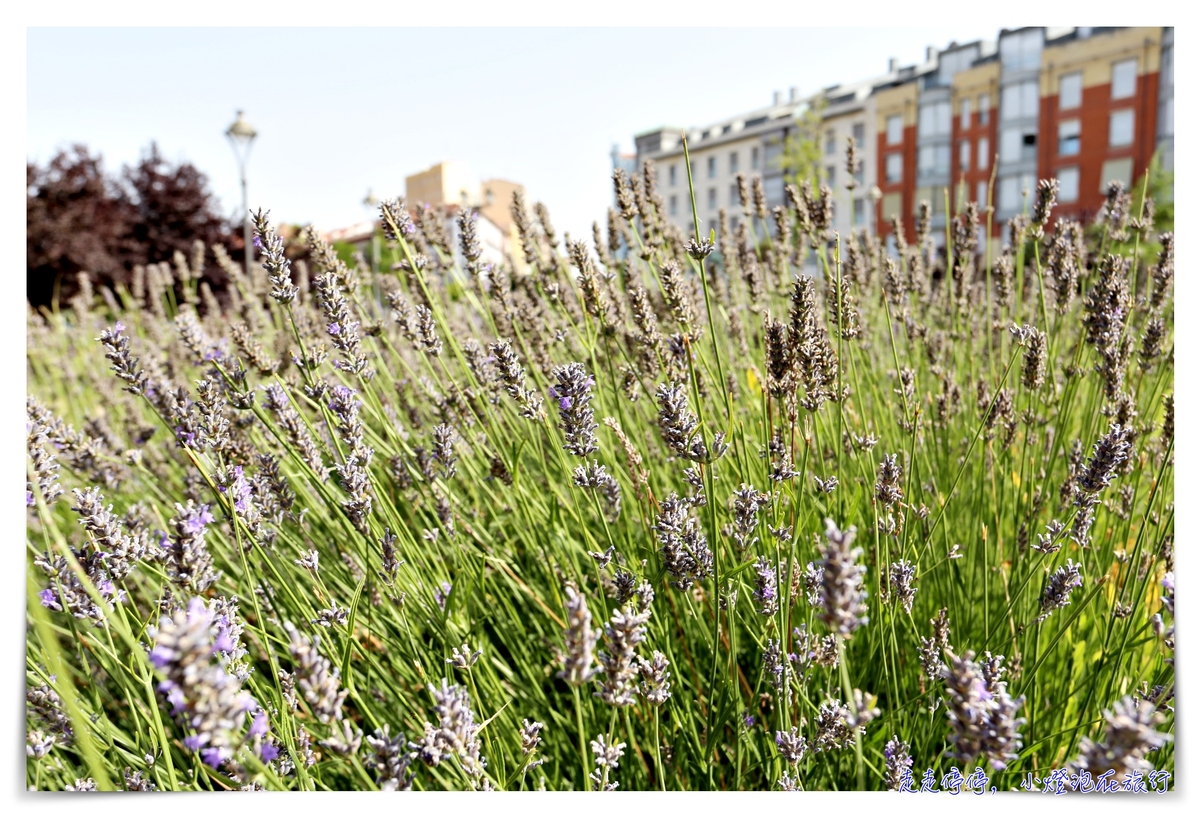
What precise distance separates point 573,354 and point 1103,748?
141 cm

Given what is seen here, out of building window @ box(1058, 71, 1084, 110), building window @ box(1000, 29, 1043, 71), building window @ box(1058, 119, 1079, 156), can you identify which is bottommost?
building window @ box(1058, 119, 1079, 156)

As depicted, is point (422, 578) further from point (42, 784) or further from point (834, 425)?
point (834, 425)

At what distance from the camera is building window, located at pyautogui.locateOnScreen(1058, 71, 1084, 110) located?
13.3 m

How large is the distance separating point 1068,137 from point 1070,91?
3.11ft

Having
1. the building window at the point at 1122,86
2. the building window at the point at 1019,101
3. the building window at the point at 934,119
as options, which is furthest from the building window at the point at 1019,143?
the building window at the point at 1122,86

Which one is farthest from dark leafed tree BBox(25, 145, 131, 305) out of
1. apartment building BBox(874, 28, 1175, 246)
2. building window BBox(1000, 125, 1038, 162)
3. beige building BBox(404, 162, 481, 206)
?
building window BBox(1000, 125, 1038, 162)

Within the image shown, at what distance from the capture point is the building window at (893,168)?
60.9ft

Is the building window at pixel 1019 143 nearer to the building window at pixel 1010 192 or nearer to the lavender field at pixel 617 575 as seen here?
the building window at pixel 1010 192

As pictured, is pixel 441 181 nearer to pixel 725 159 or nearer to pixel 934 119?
pixel 725 159

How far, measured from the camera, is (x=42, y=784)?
3.83ft

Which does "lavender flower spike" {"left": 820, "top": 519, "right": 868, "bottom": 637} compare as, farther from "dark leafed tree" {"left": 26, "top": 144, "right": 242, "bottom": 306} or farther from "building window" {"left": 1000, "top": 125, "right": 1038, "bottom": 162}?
Answer: "building window" {"left": 1000, "top": 125, "right": 1038, "bottom": 162}

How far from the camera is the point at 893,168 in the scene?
19.0 metres

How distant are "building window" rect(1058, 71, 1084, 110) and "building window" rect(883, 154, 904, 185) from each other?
4.63m

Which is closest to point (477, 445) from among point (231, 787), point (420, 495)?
point (420, 495)
